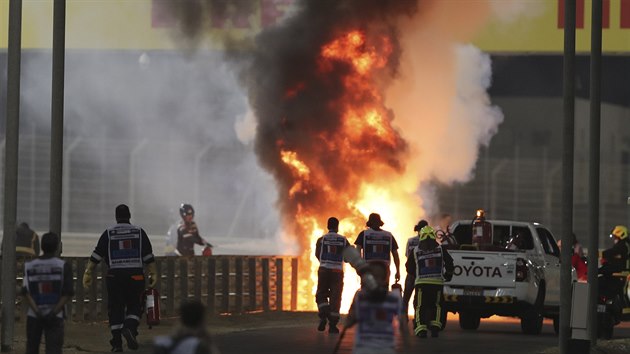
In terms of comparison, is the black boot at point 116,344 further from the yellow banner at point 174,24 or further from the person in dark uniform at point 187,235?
the yellow banner at point 174,24

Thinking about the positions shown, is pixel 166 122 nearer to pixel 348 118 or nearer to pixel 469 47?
pixel 469 47

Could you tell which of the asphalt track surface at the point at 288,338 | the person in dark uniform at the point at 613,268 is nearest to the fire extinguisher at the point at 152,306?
the asphalt track surface at the point at 288,338

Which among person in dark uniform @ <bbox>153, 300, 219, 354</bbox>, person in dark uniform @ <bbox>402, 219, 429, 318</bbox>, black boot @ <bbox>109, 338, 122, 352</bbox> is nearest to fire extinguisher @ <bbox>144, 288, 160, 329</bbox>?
black boot @ <bbox>109, 338, 122, 352</bbox>

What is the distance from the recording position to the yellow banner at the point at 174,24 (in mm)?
47688

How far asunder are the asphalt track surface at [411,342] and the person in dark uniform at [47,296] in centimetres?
546

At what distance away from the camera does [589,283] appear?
21688 mm

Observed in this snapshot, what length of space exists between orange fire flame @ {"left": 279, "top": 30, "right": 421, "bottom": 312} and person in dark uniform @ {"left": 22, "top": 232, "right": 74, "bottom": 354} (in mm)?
17199

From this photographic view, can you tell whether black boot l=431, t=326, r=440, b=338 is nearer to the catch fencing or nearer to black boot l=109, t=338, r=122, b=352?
the catch fencing

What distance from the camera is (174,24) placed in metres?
47.0

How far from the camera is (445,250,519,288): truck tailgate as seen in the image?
79.7 ft

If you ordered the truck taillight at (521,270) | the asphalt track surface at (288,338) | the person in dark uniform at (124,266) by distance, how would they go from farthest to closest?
1. the truck taillight at (521,270)
2. the asphalt track surface at (288,338)
3. the person in dark uniform at (124,266)

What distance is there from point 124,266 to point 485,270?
6.95 meters

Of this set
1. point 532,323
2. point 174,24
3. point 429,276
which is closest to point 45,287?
point 429,276

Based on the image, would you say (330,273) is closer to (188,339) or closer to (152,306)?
(152,306)
